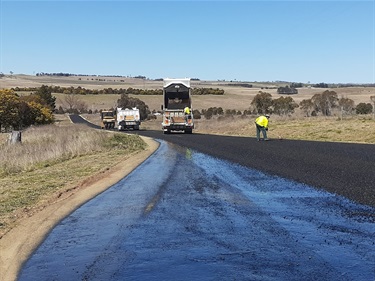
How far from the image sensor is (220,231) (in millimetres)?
7395

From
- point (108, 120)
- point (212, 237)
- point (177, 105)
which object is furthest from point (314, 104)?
point (212, 237)

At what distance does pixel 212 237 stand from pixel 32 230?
301 centimetres

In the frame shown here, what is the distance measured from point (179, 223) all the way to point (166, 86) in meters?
35.2

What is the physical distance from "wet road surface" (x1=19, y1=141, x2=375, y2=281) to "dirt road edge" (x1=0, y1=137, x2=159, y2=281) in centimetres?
17

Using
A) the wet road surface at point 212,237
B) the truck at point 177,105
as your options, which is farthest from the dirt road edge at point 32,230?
the truck at point 177,105

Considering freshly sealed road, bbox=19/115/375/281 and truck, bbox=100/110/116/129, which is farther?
truck, bbox=100/110/116/129

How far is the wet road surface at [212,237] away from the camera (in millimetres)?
5578

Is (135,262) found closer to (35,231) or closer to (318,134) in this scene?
(35,231)

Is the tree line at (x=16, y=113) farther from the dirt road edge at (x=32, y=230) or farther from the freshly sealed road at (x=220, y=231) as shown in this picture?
the dirt road edge at (x=32, y=230)

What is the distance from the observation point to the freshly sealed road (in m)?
5.62

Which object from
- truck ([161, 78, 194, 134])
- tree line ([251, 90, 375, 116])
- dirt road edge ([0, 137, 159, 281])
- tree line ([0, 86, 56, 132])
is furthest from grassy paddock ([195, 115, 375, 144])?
tree line ([0, 86, 56, 132])

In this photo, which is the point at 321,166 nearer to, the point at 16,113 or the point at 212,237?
the point at 212,237

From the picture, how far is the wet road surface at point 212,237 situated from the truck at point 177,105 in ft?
102

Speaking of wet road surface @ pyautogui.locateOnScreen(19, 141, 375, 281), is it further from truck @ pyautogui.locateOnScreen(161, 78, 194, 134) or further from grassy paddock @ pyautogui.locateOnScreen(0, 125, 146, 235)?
truck @ pyautogui.locateOnScreen(161, 78, 194, 134)
